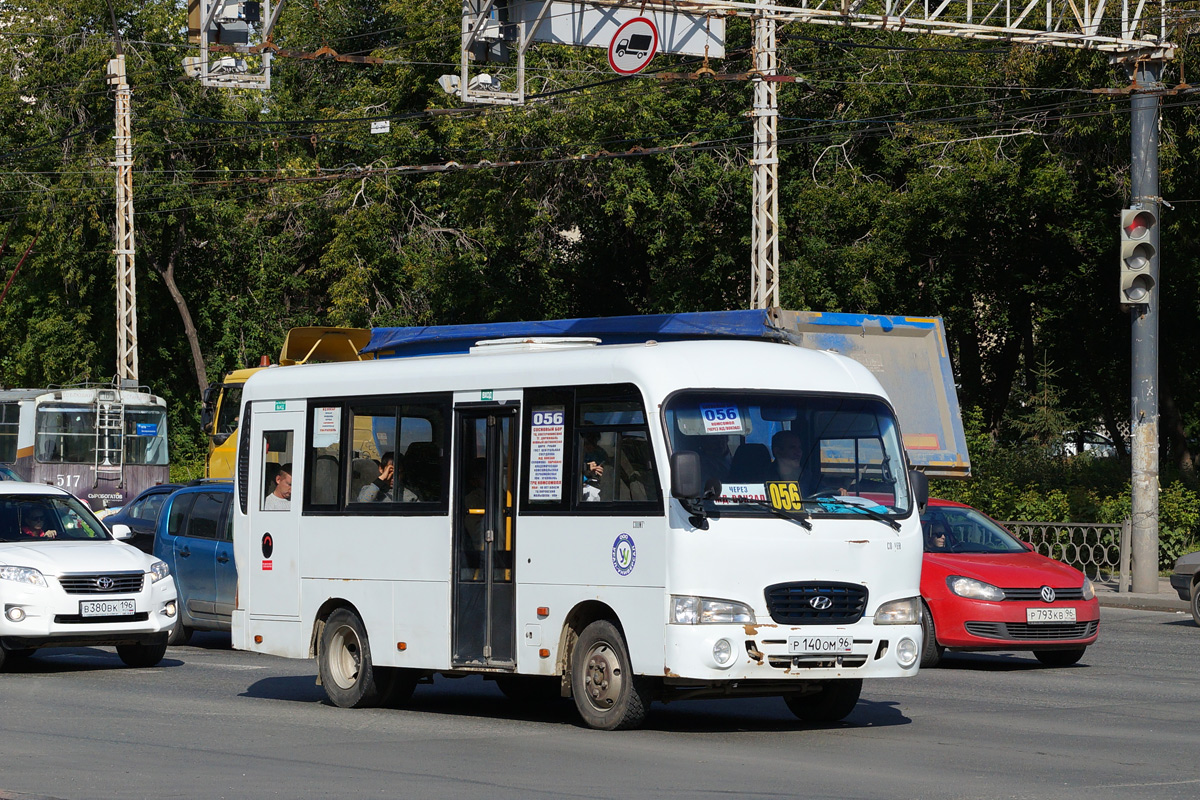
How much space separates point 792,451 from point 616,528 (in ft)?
4.02

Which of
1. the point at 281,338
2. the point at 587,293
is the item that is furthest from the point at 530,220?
the point at 281,338

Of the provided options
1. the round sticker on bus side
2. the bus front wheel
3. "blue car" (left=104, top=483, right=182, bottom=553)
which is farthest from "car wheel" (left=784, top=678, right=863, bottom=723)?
"blue car" (left=104, top=483, right=182, bottom=553)

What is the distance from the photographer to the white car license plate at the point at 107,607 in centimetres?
1534

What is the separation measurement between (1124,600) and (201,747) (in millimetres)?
16269

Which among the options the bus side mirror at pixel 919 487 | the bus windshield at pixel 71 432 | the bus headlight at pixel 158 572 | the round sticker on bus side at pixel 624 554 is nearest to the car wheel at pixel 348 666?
the round sticker on bus side at pixel 624 554

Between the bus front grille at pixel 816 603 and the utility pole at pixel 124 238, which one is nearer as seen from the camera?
the bus front grille at pixel 816 603

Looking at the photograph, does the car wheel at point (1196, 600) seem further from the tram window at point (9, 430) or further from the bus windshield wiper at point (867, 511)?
the tram window at point (9, 430)

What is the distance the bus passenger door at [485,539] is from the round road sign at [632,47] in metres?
8.43

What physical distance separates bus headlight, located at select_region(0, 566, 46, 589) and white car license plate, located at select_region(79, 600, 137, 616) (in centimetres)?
40

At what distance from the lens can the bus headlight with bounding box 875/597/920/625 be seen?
36.2 feet

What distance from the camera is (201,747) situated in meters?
10.5

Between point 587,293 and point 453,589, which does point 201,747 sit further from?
point 587,293

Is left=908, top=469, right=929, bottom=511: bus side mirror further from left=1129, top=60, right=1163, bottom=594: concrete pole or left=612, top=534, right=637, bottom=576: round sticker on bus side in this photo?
left=1129, top=60, right=1163, bottom=594: concrete pole

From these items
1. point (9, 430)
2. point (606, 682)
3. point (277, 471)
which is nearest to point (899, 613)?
point (606, 682)
